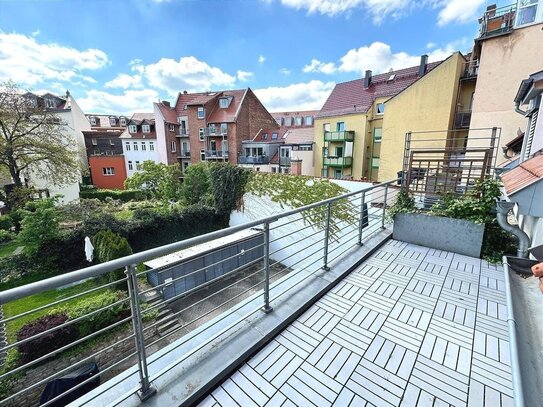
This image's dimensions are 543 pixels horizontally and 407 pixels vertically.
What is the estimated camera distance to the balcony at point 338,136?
20.3m

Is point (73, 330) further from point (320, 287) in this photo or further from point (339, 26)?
point (339, 26)

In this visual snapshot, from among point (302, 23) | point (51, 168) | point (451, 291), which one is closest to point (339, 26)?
point (302, 23)

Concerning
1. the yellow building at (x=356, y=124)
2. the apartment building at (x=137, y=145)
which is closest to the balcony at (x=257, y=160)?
the yellow building at (x=356, y=124)

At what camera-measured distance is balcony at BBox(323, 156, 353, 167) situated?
20.8 metres

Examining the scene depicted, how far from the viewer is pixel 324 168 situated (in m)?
22.2

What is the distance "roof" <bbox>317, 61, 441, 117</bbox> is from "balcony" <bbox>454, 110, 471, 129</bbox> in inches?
180

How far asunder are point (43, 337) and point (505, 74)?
1754 cm

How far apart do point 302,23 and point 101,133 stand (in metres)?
27.4

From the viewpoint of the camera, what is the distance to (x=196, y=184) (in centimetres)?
1736

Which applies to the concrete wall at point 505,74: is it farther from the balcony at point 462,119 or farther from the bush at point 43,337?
the bush at point 43,337

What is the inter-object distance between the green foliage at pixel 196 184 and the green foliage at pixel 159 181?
3.63 feet

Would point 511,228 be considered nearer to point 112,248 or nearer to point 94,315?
point 94,315

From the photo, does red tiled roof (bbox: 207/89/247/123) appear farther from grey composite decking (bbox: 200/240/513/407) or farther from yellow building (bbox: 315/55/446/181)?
grey composite decking (bbox: 200/240/513/407)

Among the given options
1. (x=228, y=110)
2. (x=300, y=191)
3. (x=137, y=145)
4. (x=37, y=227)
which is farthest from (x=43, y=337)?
(x=137, y=145)
